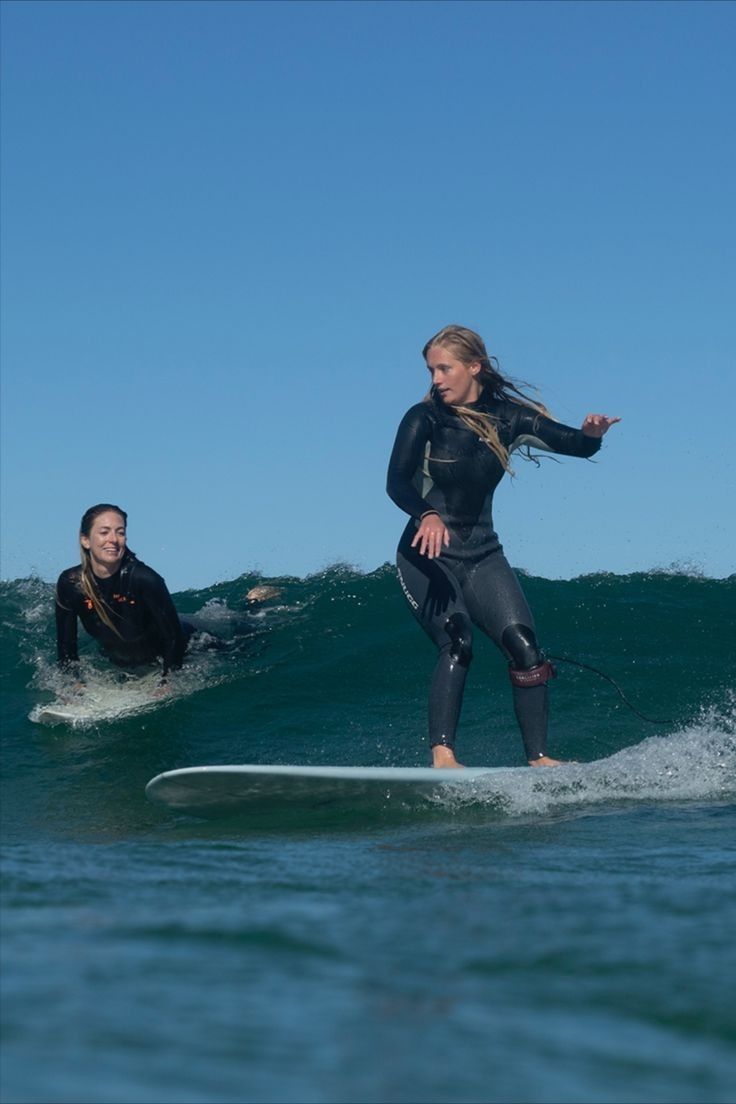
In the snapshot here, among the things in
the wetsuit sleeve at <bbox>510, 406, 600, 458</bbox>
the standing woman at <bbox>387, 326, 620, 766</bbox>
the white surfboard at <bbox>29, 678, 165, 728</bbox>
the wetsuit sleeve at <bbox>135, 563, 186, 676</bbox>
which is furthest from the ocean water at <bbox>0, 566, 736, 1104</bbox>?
the wetsuit sleeve at <bbox>510, 406, 600, 458</bbox>

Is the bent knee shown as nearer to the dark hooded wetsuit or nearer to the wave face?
the dark hooded wetsuit

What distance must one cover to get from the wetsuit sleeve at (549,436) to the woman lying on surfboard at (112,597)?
2.35 metres

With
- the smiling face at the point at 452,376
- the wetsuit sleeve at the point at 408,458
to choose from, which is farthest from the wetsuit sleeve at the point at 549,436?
the wetsuit sleeve at the point at 408,458

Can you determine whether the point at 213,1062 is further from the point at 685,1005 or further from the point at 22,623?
the point at 22,623

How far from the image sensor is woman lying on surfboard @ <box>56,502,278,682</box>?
24.0 ft

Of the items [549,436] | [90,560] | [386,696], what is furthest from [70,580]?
[549,436]

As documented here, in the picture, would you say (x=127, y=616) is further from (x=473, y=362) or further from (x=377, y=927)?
(x=377, y=927)

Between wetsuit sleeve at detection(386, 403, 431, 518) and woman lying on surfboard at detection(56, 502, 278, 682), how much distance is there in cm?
202

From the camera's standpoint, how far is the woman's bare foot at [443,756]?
5707mm

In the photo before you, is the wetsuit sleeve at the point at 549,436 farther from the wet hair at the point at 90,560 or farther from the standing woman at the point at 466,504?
the wet hair at the point at 90,560

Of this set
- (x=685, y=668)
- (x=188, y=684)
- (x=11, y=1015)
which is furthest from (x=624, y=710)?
(x=11, y=1015)

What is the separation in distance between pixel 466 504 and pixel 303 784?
5.37 ft

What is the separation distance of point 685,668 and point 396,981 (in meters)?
6.49

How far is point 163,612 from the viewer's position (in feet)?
24.7
